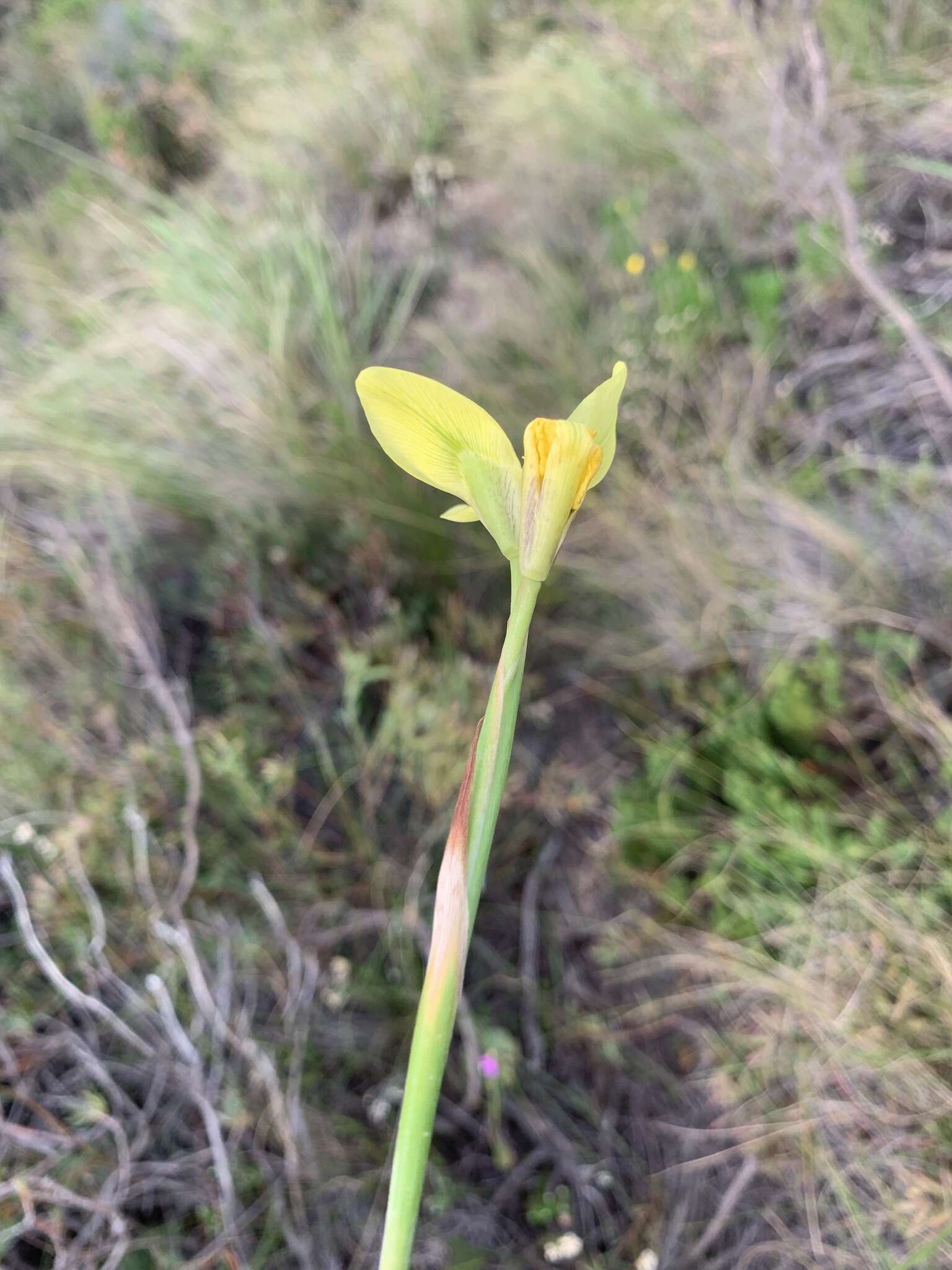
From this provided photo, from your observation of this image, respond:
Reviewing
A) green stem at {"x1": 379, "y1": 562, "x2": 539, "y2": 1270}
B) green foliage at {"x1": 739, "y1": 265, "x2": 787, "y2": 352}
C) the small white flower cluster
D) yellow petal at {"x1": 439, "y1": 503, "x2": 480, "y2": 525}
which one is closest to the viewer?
green stem at {"x1": 379, "y1": 562, "x2": 539, "y2": 1270}

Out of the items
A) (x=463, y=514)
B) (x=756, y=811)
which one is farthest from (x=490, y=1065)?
(x=463, y=514)

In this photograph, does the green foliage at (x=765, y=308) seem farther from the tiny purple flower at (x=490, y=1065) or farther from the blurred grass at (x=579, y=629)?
→ the tiny purple flower at (x=490, y=1065)

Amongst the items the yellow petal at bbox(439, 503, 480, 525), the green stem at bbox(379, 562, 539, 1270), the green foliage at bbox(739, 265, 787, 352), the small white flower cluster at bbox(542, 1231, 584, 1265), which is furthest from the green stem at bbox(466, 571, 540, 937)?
the green foliage at bbox(739, 265, 787, 352)

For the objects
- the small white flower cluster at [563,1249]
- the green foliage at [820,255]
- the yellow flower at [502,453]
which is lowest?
the small white flower cluster at [563,1249]

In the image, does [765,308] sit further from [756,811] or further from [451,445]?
[451,445]

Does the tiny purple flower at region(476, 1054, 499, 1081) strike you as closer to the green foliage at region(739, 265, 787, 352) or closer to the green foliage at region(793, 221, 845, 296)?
the green foliage at region(739, 265, 787, 352)

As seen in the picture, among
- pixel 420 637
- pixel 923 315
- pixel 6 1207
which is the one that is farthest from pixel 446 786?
pixel 923 315

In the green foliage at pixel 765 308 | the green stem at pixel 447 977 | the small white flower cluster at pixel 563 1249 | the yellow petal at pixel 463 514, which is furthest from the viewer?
the green foliage at pixel 765 308

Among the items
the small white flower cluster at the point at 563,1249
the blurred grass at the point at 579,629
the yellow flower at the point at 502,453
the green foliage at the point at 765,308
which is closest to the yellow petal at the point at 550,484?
the yellow flower at the point at 502,453
